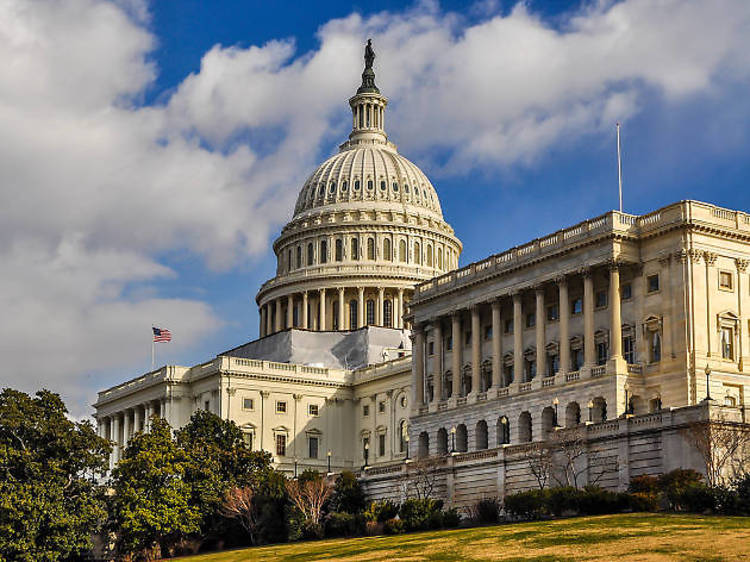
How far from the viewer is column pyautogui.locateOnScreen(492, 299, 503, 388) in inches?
4289

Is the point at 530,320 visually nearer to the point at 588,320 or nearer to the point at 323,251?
the point at 588,320

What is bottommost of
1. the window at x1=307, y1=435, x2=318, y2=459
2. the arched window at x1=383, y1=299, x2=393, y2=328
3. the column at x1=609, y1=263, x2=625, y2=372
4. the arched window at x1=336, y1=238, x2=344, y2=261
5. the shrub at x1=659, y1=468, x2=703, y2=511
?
the shrub at x1=659, y1=468, x2=703, y2=511

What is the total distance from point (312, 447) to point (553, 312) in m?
44.8

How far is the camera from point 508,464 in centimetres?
9056

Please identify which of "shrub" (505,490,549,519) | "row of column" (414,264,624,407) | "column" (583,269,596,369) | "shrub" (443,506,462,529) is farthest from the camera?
"column" (583,269,596,369)

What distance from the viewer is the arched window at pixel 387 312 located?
16975cm

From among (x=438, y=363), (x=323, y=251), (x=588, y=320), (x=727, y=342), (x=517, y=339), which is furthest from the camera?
(x=323, y=251)

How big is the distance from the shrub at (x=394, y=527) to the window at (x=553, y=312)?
29.4m

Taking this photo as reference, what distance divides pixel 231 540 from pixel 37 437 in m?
14.9

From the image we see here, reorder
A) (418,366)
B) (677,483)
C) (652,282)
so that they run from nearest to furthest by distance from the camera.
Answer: (677,483) → (652,282) → (418,366)

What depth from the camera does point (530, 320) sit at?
4259 inches

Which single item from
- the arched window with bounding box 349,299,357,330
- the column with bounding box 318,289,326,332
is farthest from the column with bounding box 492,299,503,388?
the arched window with bounding box 349,299,357,330

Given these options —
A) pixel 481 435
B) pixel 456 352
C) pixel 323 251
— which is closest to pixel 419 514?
pixel 481 435

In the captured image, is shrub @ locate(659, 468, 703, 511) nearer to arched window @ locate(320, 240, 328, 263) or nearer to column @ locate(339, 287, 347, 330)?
column @ locate(339, 287, 347, 330)
